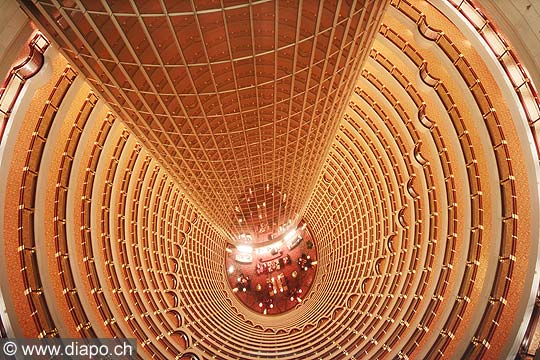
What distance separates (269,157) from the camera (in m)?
14.7

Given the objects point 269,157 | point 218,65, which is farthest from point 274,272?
point 218,65

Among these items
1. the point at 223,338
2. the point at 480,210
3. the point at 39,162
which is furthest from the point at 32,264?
the point at 480,210

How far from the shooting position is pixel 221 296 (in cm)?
2545

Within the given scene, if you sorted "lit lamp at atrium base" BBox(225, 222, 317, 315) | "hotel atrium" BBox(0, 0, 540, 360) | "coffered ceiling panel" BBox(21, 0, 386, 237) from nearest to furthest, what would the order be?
"coffered ceiling panel" BBox(21, 0, 386, 237) < "hotel atrium" BBox(0, 0, 540, 360) < "lit lamp at atrium base" BBox(225, 222, 317, 315)

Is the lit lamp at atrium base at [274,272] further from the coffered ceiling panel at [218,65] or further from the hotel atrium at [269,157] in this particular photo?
the coffered ceiling panel at [218,65]

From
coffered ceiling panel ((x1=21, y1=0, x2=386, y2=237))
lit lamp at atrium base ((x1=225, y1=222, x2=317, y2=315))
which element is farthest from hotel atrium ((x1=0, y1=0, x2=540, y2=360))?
lit lamp at atrium base ((x1=225, y1=222, x2=317, y2=315))

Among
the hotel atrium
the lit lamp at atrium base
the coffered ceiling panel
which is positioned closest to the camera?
the coffered ceiling panel

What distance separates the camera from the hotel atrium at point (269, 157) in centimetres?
818

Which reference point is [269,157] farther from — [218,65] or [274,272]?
[274,272]

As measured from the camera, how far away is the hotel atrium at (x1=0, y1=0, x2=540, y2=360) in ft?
26.8

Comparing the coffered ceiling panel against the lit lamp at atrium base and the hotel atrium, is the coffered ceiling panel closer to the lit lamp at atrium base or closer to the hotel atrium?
the hotel atrium

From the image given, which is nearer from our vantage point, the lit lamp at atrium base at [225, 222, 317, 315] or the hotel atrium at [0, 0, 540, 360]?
the hotel atrium at [0, 0, 540, 360]

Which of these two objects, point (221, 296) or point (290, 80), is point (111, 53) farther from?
point (221, 296)

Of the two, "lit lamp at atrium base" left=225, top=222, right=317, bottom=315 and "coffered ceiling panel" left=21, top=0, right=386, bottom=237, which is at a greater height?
"coffered ceiling panel" left=21, top=0, right=386, bottom=237
